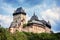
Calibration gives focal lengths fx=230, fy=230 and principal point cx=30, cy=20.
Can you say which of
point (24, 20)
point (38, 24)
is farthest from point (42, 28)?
point (24, 20)

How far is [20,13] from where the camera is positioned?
105 meters

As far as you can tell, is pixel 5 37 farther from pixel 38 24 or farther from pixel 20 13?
pixel 20 13

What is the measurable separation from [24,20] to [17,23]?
15.5ft

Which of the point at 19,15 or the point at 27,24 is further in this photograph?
the point at 19,15

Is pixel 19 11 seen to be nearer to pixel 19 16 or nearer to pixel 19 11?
pixel 19 11

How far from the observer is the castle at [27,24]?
95.4 meters

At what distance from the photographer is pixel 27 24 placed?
98500 millimetres

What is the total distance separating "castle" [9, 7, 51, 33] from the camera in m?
95.4

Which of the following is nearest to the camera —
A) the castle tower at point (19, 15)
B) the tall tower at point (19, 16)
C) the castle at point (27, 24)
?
the castle at point (27, 24)

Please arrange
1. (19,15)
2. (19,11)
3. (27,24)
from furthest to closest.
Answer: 1. (19,11)
2. (19,15)
3. (27,24)

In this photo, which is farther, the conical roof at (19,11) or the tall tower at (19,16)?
the conical roof at (19,11)

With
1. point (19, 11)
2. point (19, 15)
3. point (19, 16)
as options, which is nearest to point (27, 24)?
point (19, 16)

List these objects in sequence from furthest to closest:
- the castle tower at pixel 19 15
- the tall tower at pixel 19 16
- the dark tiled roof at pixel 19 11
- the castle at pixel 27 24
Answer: the dark tiled roof at pixel 19 11, the castle tower at pixel 19 15, the tall tower at pixel 19 16, the castle at pixel 27 24

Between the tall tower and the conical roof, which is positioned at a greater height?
the conical roof
